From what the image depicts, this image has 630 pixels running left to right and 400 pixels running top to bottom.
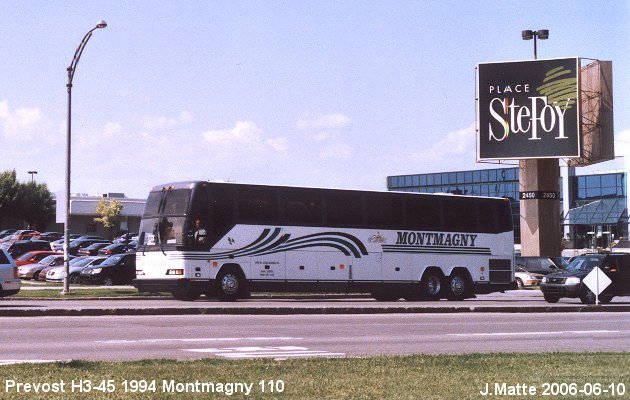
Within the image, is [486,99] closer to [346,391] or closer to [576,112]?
[576,112]

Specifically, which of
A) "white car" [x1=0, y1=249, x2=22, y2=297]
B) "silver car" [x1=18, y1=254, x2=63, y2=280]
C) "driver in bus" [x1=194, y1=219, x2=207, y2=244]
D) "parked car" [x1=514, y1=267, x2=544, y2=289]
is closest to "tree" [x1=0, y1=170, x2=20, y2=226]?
"silver car" [x1=18, y1=254, x2=63, y2=280]

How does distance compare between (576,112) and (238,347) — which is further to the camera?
(576,112)

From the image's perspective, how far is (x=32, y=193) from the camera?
10762cm

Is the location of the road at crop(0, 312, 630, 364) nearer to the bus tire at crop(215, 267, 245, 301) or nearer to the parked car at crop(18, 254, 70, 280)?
the bus tire at crop(215, 267, 245, 301)

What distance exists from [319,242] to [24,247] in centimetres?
3173

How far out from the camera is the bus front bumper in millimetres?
29406

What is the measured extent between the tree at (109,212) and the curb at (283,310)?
77944 mm

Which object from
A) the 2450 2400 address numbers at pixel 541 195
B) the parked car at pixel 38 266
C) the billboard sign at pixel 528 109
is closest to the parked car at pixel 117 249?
the parked car at pixel 38 266

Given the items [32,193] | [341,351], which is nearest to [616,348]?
[341,351]

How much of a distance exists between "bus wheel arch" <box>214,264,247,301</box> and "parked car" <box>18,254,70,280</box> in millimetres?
21627

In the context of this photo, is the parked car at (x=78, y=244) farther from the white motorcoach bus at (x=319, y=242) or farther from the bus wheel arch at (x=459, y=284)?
the bus wheel arch at (x=459, y=284)

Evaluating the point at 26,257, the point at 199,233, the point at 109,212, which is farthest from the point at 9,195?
the point at 199,233

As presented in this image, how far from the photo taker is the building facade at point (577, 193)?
91812 millimetres

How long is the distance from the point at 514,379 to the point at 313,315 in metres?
13.5
